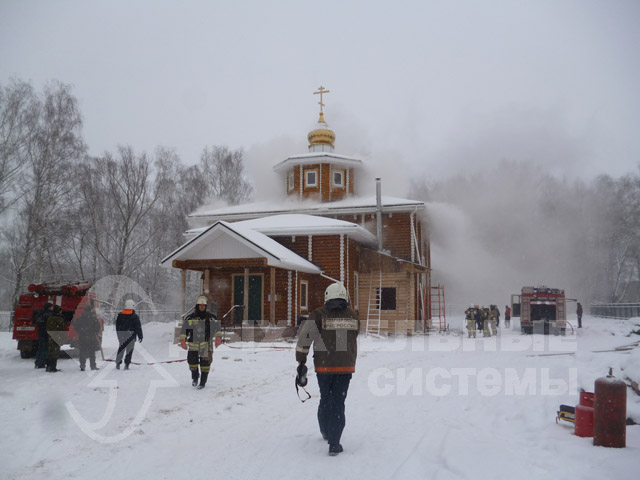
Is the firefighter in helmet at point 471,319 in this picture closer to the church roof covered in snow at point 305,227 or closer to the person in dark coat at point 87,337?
the church roof covered in snow at point 305,227

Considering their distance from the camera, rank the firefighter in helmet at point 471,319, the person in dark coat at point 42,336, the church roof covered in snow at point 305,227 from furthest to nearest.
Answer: the firefighter in helmet at point 471,319 → the church roof covered in snow at point 305,227 → the person in dark coat at point 42,336

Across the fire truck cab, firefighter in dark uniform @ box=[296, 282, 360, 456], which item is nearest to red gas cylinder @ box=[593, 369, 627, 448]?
firefighter in dark uniform @ box=[296, 282, 360, 456]

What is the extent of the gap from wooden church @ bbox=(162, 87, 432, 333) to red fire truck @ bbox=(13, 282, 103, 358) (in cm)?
436

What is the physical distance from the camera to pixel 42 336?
10.8 m

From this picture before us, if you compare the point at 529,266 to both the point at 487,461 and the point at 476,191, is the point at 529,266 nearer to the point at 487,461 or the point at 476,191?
the point at 476,191

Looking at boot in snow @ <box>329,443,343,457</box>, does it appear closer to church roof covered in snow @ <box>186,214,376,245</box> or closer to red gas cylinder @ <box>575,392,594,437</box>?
red gas cylinder @ <box>575,392,594,437</box>

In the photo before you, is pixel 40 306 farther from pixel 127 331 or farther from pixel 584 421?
pixel 584 421

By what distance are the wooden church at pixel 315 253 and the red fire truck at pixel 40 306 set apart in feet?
14.3

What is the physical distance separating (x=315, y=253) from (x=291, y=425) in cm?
1531

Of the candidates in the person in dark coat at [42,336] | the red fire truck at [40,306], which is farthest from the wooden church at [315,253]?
the person in dark coat at [42,336]

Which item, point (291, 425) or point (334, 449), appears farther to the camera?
point (291, 425)

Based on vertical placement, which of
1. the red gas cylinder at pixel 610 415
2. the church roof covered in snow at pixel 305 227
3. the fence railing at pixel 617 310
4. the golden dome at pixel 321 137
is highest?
the golden dome at pixel 321 137

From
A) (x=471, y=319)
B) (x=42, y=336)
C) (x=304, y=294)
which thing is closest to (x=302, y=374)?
(x=42, y=336)

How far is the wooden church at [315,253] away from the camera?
1802 cm
